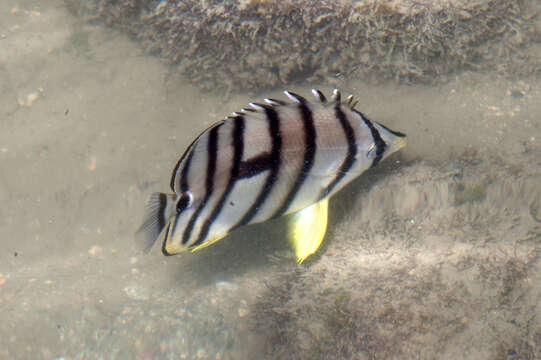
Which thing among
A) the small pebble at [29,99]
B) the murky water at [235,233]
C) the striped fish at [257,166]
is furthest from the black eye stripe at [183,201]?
the small pebble at [29,99]

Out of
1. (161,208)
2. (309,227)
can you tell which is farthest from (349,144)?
(161,208)

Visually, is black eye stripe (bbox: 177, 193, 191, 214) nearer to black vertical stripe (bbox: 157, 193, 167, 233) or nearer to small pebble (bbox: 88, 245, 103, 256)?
black vertical stripe (bbox: 157, 193, 167, 233)

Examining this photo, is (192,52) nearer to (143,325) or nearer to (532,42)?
(143,325)

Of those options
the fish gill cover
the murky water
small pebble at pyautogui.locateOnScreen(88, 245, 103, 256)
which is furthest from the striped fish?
small pebble at pyautogui.locateOnScreen(88, 245, 103, 256)

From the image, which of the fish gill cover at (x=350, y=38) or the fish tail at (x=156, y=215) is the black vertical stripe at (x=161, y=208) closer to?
the fish tail at (x=156, y=215)

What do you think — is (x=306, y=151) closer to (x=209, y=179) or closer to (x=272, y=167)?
(x=272, y=167)
